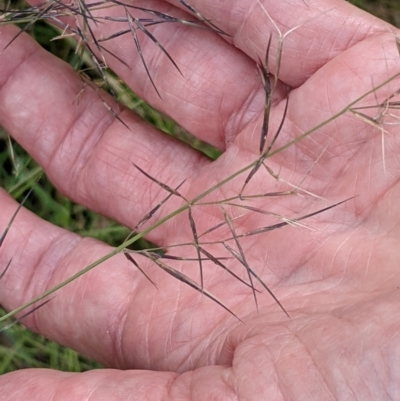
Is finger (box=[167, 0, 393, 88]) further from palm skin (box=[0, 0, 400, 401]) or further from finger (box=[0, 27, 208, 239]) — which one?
finger (box=[0, 27, 208, 239])

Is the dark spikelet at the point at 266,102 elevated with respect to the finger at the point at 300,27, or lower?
lower

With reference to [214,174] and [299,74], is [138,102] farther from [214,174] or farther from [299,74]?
[299,74]

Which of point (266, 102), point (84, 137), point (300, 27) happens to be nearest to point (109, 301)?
point (84, 137)

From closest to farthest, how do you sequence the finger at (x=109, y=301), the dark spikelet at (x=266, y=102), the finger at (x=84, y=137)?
the dark spikelet at (x=266, y=102), the finger at (x=109, y=301), the finger at (x=84, y=137)

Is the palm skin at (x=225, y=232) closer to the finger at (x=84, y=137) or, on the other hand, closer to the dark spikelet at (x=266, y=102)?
the finger at (x=84, y=137)

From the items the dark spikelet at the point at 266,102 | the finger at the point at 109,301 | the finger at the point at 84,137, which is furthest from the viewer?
the finger at the point at 84,137

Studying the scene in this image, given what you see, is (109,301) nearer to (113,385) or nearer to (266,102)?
(113,385)

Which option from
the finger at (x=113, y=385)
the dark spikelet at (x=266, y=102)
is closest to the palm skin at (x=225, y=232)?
the finger at (x=113, y=385)
